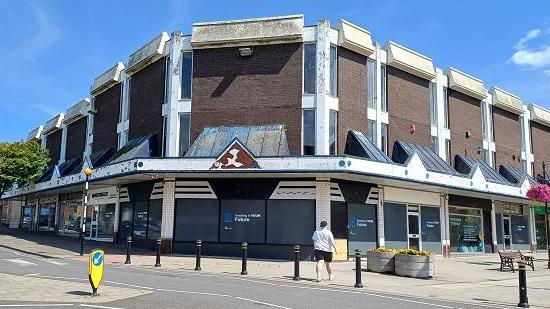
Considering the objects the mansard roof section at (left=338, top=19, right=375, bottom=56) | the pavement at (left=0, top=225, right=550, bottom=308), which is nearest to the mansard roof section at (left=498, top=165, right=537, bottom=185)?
the pavement at (left=0, top=225, right=550, bottom=308)

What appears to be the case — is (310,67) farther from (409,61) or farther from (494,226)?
(494,226)

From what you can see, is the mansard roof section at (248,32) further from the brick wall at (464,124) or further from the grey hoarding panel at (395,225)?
the brick wall at (464,124)

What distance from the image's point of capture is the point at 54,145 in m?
42.9

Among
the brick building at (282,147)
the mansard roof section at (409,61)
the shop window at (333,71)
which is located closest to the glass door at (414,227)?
the brick building at (282,147)

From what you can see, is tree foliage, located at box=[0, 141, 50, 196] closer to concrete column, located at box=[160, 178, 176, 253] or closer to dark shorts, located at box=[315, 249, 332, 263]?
concrete column, located at box=[160, 178, 176, 253]

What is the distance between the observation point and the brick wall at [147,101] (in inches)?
1058

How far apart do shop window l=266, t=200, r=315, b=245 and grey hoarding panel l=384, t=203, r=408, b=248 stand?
199 inches

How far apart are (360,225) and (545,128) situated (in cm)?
2370

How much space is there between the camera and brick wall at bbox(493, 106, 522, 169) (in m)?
35.1

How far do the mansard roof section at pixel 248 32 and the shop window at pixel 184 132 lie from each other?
354 cm

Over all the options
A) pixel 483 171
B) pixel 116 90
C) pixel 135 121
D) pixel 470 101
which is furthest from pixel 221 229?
pixel 470 101

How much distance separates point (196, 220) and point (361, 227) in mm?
7904

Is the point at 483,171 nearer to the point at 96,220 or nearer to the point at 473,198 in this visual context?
the point at 473,198

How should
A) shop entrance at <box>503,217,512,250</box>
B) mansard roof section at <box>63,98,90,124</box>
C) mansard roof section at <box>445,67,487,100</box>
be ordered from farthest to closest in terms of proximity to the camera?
mansard roof section at <box>63,98,90,124</box>
shop entrance at <box>503,217,512,250</box>
mansard roof section at <box>445,67,487,100</box>
